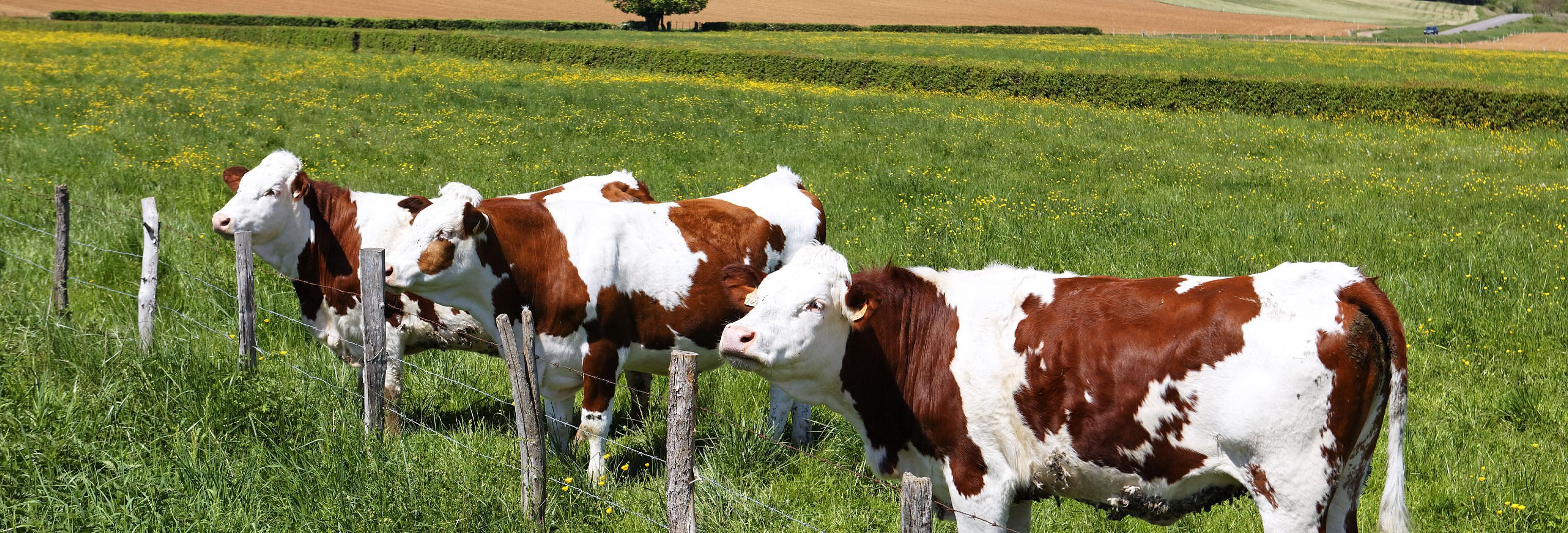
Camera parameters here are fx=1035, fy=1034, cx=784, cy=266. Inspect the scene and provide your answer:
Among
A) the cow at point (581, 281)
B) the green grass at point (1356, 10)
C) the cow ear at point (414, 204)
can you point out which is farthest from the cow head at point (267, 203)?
the green grass at point (1356, 10)

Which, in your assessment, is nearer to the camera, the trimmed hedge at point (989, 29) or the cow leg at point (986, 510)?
the cow leg at point (986, 510)

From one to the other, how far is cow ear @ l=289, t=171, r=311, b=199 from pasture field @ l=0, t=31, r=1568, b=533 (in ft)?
3.25

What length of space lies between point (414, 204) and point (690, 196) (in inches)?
290

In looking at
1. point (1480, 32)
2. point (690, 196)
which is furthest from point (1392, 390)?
point (1480, 32)

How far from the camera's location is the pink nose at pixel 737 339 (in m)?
3.78

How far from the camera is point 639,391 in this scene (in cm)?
654

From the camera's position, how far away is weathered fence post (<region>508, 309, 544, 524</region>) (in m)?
4.29

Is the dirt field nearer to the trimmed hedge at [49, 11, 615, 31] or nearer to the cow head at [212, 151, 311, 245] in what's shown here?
the trimmed hedge at [49, 11, 615, 31]

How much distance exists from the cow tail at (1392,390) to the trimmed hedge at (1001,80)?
2269 cm

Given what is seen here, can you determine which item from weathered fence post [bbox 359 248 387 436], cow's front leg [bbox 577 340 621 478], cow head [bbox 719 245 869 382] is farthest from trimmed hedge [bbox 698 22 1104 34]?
cow head [bbox 719 245 869 382]

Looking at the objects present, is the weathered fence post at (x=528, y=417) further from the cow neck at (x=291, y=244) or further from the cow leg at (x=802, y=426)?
the cow neck at (x=291, y=244)

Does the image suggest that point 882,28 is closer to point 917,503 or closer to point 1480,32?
point 1480,32

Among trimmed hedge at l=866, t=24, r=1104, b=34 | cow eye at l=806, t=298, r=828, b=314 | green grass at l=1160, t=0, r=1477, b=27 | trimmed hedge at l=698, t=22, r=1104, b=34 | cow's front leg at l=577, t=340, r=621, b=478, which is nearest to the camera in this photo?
cow eye at l=806, t=298, r=828, b=314

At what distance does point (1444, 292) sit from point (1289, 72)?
85.0ft
